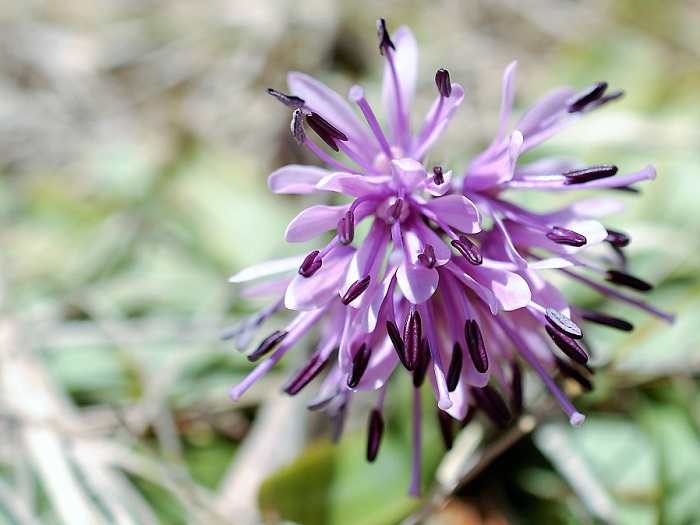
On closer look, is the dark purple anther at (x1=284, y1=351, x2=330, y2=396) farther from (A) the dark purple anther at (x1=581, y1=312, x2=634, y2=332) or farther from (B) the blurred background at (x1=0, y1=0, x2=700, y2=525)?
(A) the dark purple anther at (x1=581, y1=312, x2=634, y2=332)

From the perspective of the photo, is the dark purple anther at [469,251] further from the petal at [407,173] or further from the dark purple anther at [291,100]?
the dark purple anther at [291,100]

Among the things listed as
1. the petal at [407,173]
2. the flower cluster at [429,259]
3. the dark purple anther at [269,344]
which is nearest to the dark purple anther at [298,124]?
the flower cluster at [429,259]

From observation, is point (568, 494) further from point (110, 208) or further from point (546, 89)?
point (110, 208)

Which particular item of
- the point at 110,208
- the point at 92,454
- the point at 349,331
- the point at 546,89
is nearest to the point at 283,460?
the point at 92,454

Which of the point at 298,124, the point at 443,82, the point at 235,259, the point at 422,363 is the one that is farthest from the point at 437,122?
the point at 235,259

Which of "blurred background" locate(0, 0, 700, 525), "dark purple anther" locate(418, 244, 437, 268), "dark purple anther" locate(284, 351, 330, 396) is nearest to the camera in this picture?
"dark purple anther" locate(418, 244, 437, 268)

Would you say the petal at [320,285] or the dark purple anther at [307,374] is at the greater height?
the petal at [320,285]

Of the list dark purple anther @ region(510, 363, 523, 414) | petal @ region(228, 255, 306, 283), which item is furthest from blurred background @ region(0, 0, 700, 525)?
petal @ region(228, 255, 306, 283)

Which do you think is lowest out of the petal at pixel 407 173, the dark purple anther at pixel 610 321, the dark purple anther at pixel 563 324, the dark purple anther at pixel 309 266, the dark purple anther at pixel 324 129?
the dark purple anther at pixel 610 321
